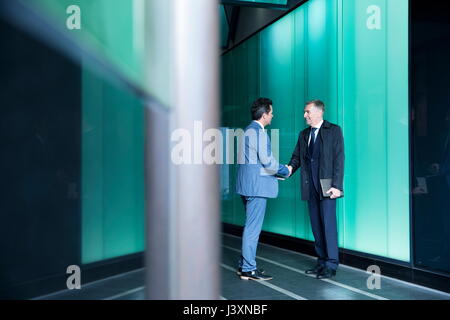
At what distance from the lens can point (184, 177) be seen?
99 cm

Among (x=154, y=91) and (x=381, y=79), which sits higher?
(x=381, y=79)

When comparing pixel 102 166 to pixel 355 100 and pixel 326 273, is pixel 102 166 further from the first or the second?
pixel 355 100

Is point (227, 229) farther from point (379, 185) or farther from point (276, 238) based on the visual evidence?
point (379, 185)

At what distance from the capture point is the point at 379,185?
4.72m

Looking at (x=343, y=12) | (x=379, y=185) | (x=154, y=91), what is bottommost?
(x=379, y=185)

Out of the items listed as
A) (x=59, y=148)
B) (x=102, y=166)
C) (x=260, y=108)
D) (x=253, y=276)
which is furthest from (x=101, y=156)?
(x=253, y=276)

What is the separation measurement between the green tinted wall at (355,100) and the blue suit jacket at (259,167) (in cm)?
109

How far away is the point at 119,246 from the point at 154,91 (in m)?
2.39

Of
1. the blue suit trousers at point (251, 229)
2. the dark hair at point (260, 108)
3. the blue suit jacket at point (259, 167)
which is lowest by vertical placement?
the blue suit trousers at point (251, 229)

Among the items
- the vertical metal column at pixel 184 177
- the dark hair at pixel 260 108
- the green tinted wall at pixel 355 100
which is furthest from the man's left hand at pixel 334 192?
the vertical metal column at pixel 184 177

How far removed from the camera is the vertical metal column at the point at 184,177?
991mm

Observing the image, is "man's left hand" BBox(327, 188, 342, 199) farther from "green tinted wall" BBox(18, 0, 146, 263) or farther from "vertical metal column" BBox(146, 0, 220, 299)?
"vertical metal column" BBox(146, 0, 220, 299)

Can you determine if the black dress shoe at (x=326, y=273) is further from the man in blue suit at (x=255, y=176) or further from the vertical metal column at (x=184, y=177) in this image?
the vertical metal column at (x=184, y=177)
